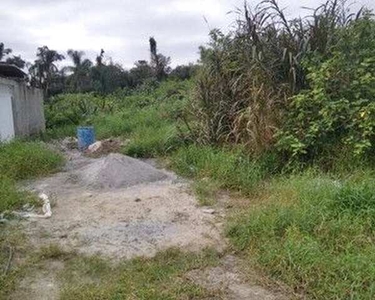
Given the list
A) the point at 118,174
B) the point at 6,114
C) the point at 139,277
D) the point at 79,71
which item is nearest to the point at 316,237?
the point at 139,277

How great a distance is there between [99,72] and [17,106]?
50.0ft

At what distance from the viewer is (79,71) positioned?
2456 centimetres

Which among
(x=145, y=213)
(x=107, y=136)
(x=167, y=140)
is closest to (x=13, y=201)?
(x=145, y=213)

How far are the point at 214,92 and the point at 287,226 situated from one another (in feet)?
10.8

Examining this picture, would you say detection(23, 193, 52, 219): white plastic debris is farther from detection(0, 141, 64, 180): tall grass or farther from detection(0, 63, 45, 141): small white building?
detection(0, 63, 45, 141): small white building

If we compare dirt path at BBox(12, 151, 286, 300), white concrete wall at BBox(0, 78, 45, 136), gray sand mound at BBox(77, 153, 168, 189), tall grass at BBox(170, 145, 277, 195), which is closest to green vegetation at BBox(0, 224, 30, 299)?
dirt path at BBox(12, 151, 286, 300)

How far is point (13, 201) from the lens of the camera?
4.41 m

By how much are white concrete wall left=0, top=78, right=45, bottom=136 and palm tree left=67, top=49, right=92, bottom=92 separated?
11.8m

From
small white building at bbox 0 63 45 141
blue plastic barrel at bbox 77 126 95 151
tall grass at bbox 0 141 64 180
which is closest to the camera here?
tall grass at bbox 0 141 64 180

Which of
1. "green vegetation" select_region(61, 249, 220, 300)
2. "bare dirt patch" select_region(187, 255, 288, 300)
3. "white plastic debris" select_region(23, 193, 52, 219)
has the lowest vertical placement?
"bare dirt patch" select_region(187, 255, 288, 300)

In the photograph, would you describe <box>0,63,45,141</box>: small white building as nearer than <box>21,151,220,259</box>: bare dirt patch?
No

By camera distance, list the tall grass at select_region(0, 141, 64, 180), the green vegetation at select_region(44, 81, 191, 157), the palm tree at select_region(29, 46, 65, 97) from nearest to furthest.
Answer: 1. the tall grass at select_region(0, 141, 64, 180)
2. the green vegetation at select_region(44, 81, 191, 157)
3. the palm tree at select_region(29, 46, 65, 97)

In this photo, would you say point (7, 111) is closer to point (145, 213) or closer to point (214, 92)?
point (214, 92)

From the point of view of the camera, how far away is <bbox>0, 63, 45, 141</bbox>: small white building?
26.9 feet
